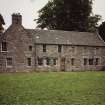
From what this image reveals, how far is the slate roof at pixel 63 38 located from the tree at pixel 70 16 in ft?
42.2

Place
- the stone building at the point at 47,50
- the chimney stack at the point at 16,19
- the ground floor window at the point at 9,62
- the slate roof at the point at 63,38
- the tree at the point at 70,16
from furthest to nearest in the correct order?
the tree at the point at 70,16
the slate roof at the point at 63,38
the chimney stack at the point at 16,19
the stone building at the point at 47,50
the ground floor window at the point at 9,62

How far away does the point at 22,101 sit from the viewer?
13875 millimetres

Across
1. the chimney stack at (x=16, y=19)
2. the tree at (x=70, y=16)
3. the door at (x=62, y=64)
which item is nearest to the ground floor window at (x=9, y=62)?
the chimney stack at (x=16, y=19)

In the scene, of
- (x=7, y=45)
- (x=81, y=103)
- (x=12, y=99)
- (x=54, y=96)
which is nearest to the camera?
(x=81, y=103)

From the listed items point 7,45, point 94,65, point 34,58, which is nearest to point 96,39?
point 94,65

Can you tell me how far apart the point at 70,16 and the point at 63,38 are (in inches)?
763

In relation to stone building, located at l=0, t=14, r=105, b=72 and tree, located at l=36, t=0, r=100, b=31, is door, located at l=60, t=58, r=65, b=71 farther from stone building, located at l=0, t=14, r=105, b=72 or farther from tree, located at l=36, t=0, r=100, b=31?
tree, located at l=36, t=0, r=100, b=31

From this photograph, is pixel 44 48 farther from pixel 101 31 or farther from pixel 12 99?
pixel 12 99

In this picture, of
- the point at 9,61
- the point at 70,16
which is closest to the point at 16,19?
the point at 9,61

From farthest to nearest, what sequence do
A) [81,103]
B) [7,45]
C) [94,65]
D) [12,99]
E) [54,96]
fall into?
[94,65], [7,45], [54,96], [12,99], [81,103]

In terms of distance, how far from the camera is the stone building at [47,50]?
43.4 m

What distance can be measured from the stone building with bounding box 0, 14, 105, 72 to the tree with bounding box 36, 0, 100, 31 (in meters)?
13.0

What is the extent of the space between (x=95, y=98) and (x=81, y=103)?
1.72 metres

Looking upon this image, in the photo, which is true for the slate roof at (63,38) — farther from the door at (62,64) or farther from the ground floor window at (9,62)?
the ground floor window at (9,62)
